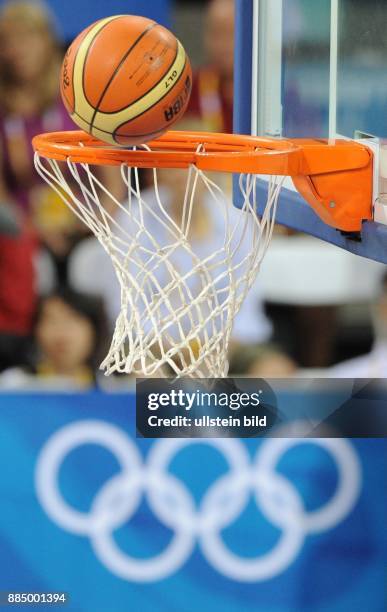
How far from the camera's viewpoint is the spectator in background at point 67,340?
2.56 meters

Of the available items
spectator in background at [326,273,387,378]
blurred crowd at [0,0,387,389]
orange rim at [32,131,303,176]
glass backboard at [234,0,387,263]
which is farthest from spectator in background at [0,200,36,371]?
orange rim at [32,131,303,176]

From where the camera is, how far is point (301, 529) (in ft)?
7.98

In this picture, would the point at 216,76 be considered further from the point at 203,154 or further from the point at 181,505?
the point at 203,154

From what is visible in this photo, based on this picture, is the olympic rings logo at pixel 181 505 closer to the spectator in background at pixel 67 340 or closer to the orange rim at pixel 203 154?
the spectator in background at pixel 67 340

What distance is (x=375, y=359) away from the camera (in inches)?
104

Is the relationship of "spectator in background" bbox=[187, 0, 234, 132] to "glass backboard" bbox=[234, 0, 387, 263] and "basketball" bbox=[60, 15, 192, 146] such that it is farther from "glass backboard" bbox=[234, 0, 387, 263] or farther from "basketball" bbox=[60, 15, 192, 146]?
"basketball" bbox=[60, 15, 192, 146]

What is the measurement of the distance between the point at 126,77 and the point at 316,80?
404 millimetres

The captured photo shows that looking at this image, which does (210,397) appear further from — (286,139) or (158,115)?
(158,115)

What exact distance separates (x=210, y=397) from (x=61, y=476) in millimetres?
467

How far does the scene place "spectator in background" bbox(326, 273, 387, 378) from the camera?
260 centimetres

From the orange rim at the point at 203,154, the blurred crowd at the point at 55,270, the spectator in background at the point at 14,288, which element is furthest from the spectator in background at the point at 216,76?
the orange rim at the point at 203,154

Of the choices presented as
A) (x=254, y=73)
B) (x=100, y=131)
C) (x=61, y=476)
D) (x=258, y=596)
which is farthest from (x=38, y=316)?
(x=100, y=131)

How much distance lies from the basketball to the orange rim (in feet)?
0.21

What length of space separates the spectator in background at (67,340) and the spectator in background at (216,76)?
0.53m
